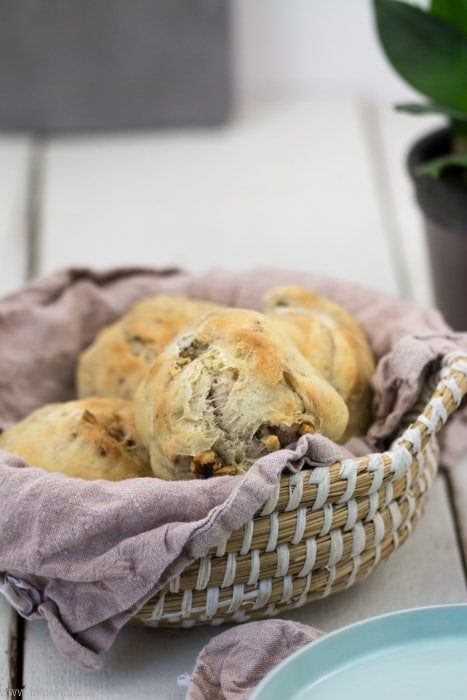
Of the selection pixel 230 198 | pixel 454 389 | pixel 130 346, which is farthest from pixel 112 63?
pixel 454 389

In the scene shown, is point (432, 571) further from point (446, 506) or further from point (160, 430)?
point (160, 430)

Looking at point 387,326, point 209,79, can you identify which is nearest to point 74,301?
point 387,326

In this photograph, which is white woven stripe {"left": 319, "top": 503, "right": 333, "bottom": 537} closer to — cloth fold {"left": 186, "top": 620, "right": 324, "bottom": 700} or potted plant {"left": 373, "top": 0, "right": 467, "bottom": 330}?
cloth fold {"left": 186, "top": 620, "right": 324, "bottom": 700}

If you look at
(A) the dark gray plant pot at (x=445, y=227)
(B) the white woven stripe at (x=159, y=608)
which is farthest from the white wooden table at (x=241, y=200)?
(B) the white woven stripe at (x=159, y=608)

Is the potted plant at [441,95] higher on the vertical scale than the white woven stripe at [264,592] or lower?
higher

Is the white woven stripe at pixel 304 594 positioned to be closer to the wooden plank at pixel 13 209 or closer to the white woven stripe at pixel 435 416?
the white woven stripe at pixel 435 416

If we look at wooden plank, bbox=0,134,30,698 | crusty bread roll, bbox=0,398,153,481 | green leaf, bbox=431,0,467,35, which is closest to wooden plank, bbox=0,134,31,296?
wooden plank, bbox=0,134,30,698

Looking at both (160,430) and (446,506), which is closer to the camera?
(160,430)
